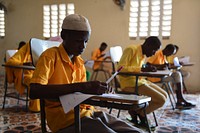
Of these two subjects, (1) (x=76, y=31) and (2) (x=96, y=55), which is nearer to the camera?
(1) (x=76, y=31)

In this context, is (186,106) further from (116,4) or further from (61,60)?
(116,4)

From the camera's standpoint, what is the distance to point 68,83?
4.38 ft

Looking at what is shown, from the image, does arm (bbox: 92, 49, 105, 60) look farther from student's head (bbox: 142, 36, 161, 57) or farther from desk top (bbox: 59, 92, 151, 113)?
desk top (bbox: 59, 92, 151, 113)

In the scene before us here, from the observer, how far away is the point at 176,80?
13.6ft

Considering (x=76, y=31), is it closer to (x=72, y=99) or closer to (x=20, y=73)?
(x=72, y=99)

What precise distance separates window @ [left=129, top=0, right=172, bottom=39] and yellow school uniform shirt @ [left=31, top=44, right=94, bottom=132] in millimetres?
5292

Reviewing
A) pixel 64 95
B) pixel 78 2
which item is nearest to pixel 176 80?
pixel 64 95

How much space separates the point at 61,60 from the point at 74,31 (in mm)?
176

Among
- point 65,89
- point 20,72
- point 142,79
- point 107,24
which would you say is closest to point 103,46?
point 107,24

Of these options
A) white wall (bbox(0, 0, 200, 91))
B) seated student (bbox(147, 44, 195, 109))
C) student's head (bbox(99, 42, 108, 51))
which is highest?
white wall (bbox(0, 0, 200, 91))

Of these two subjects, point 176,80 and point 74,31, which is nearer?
point 74,31

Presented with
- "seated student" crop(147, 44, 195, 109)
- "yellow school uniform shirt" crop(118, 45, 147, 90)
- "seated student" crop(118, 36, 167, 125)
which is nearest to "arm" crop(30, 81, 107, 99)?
"seated student" crop(118, 36, 167, 125)

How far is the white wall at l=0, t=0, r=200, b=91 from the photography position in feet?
20.3

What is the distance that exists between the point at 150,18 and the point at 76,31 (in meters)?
5.49
